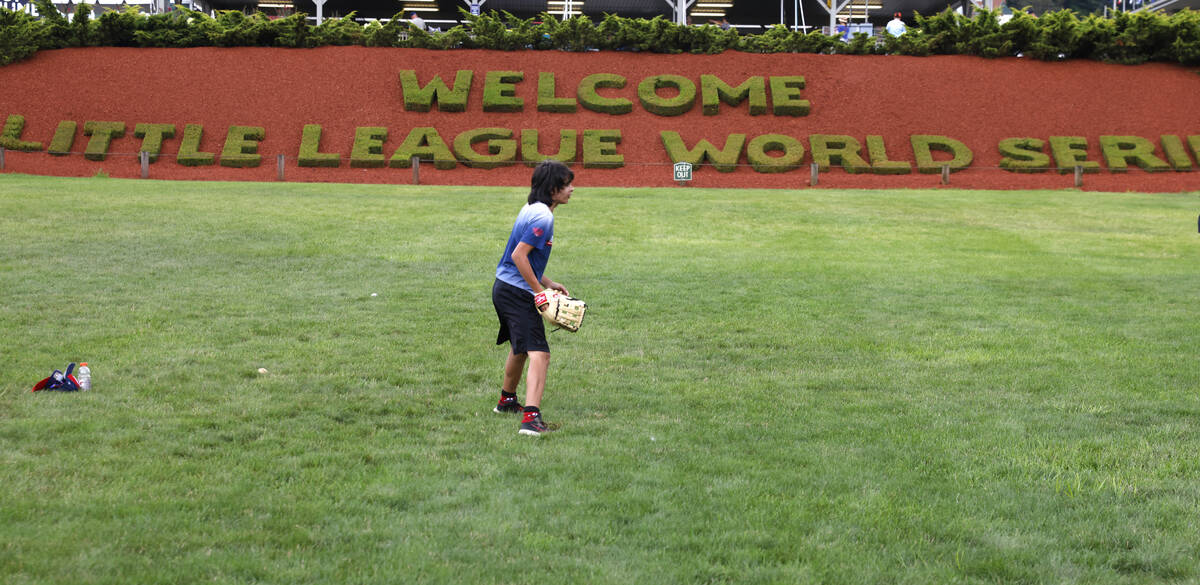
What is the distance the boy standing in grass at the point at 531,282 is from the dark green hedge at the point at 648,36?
27.5 m

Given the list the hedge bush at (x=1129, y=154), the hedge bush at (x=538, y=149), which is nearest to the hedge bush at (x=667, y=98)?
the hedge bush at (x=538, y=149)

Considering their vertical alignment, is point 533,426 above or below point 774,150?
below

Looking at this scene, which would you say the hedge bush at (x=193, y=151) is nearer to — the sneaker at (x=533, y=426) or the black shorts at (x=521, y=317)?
the black shorts at (x=521, y=317)

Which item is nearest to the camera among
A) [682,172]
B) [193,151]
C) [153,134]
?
[682,172]

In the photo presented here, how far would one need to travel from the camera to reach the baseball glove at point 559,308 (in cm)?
634

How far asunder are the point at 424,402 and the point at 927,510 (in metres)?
3.60

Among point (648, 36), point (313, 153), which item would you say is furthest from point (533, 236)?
point (648, 36)

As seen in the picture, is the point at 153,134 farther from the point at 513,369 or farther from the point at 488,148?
the point at 513,369

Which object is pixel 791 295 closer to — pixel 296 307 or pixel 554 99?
pixel 296 307

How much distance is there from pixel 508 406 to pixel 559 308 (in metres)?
0.92

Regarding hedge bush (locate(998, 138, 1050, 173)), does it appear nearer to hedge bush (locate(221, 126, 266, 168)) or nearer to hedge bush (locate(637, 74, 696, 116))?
hedge bush (locate(637, 74, 696, 116))

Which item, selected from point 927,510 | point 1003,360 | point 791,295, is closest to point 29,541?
point 927,510

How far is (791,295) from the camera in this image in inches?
478

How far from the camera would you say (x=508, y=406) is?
6922mm
